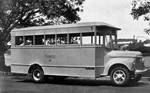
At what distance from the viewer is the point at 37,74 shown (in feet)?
50.3

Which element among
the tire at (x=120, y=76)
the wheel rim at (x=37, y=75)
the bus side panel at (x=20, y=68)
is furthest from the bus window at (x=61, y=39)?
the tire at (x=120, y=76)

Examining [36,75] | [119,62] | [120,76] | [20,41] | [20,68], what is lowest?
[36,75]

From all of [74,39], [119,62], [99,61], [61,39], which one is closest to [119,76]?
[119,62]

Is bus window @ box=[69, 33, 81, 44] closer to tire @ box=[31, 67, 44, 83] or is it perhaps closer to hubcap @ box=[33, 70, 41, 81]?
tire @ box=[31, 67, 44, 83]

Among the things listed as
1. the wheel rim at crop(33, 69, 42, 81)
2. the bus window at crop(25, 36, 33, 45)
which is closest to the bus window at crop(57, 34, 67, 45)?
the bus window at crop(25, 36, 33, 45)

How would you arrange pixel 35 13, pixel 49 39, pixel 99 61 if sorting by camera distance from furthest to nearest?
pixel 35 13 < pixel 49 39 < pixel 99 61

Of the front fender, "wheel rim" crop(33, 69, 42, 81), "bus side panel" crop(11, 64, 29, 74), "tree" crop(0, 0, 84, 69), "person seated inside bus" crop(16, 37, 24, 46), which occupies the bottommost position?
"wheel rim" crop(33, 69, 42, 81)

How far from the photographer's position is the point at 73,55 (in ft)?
46.6

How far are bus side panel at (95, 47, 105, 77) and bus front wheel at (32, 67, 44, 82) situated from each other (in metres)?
2.76

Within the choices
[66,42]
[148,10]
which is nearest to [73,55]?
[66,42]

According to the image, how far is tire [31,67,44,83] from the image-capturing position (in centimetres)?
1511

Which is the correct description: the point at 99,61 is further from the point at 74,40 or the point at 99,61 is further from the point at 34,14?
the point at 34,14

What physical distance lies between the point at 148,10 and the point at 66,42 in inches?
184

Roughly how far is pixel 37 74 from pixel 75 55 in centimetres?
226
